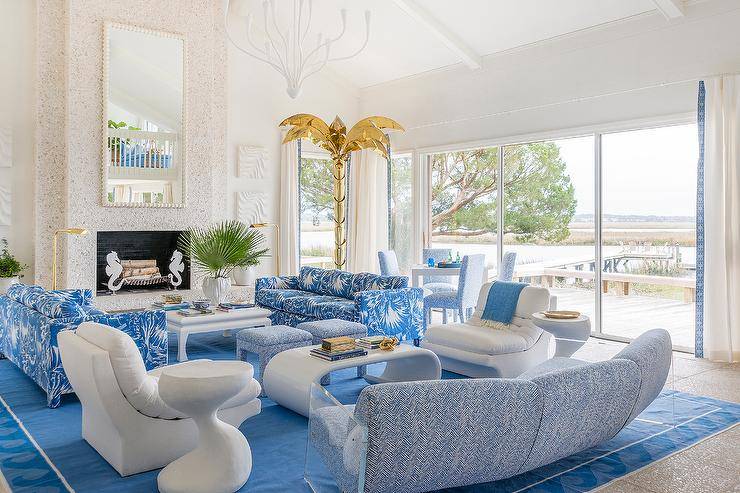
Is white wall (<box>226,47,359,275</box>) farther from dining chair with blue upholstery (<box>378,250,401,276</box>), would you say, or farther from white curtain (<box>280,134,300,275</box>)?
dining chair with blue upholstery (<box>378,250,401,276</box>)

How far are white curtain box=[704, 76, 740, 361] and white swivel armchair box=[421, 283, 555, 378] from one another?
5.86ft

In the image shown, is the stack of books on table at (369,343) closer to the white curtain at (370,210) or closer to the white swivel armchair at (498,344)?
the white swivel armchair at (498,344)

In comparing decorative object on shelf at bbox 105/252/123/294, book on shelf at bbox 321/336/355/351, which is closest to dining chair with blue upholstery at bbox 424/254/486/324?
book on shelf at bbox 321/336/355/351

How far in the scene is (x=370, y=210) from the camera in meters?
9.40

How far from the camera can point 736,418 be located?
394cm

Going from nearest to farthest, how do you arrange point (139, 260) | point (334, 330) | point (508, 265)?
point (334, 330), point (508, 265), point (139, 260)

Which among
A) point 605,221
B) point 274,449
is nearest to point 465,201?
point 605,221

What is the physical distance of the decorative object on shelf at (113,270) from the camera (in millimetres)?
7602

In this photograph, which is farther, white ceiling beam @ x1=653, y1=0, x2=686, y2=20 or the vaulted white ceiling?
the vaulted white ceiling

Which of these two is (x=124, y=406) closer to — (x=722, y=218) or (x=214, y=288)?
(x=214, y=288)

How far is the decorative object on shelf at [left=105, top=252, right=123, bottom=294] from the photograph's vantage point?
7602 mm

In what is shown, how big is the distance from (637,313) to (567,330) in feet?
8.85

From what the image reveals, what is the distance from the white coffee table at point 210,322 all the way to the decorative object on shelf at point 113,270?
246cm

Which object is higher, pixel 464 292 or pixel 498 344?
pixel 464 292
